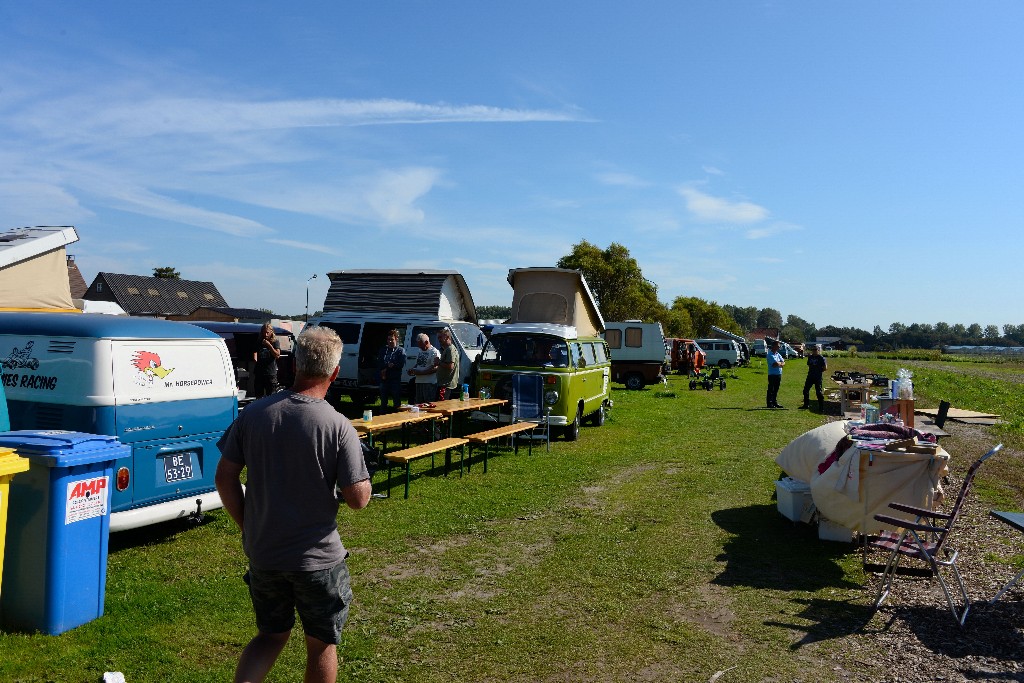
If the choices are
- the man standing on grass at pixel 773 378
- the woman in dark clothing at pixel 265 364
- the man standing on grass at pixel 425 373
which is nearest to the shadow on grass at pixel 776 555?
the man standing on grass at pixel 425 373

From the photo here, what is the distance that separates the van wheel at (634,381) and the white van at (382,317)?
9.90 metres

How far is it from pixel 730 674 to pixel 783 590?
165 cm

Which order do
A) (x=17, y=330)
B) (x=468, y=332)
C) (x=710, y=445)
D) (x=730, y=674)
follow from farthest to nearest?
(x=468, y=332) < (x=710, y=445) < (x=17, y=330) < (x=730, y=674)

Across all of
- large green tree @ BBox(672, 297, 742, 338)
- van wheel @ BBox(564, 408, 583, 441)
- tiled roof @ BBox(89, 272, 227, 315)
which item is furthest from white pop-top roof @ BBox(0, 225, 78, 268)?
large green tree @ BBox(672, 297, 742, 338)

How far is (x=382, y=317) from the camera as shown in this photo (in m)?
15.5

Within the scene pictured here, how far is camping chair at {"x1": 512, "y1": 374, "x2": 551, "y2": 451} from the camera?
12.1 m

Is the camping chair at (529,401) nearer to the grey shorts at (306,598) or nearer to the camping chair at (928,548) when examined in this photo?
the camping chair at (928,548)

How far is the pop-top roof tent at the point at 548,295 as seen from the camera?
54.5 ft

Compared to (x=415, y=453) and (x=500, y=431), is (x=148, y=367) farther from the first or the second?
(x=500, y=431)

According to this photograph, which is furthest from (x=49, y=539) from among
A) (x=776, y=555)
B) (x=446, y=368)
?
(x=446, y=368)

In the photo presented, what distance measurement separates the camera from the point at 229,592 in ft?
17.1

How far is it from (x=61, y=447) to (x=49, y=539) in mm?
538

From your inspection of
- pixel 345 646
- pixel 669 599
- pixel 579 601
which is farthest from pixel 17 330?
pixel 669 599

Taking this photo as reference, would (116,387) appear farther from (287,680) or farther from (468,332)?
(468,332)
